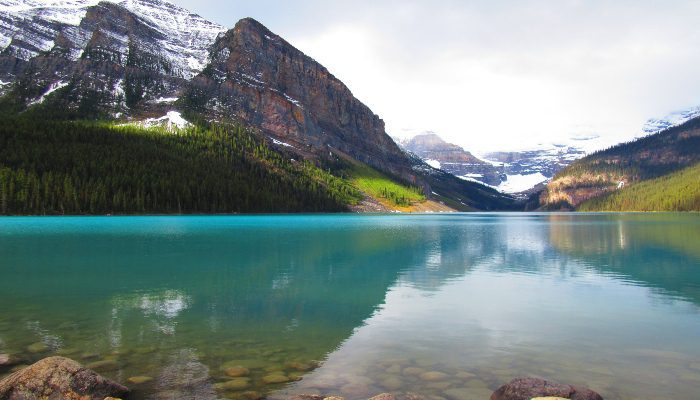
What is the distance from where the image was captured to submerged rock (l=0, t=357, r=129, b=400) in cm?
1290

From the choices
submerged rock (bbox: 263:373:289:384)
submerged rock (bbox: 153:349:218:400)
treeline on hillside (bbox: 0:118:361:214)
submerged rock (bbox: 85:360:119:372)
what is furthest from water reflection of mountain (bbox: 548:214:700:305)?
treeline on hillside (bbox: 0:118:361:214)

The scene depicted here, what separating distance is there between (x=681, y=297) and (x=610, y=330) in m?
12.6

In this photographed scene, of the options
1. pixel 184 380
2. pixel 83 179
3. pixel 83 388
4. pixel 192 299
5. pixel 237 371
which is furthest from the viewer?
pixel 83 179

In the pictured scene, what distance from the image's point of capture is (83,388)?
43.6ft

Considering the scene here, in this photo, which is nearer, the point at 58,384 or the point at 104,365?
the point at 58,384

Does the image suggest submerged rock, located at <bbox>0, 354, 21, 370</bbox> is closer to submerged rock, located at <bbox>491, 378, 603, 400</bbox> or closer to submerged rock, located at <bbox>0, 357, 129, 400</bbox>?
submerged rock, located at <bbox>0, 357, 129, 400</bbox>

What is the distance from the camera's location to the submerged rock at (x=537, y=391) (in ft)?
43.8

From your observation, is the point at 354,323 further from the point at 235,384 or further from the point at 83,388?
the point at 83,388

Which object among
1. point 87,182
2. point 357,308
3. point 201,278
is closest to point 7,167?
point 87,182

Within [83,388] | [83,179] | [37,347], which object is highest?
[83,179]

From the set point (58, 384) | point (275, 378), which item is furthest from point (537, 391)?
point (58, 384)

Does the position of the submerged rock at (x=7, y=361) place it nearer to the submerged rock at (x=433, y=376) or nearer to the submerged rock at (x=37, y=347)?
the submerged rock at (x=37, y=347)

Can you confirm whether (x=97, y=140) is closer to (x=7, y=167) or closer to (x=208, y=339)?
(x=7, y=167)

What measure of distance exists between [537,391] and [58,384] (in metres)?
13.1
